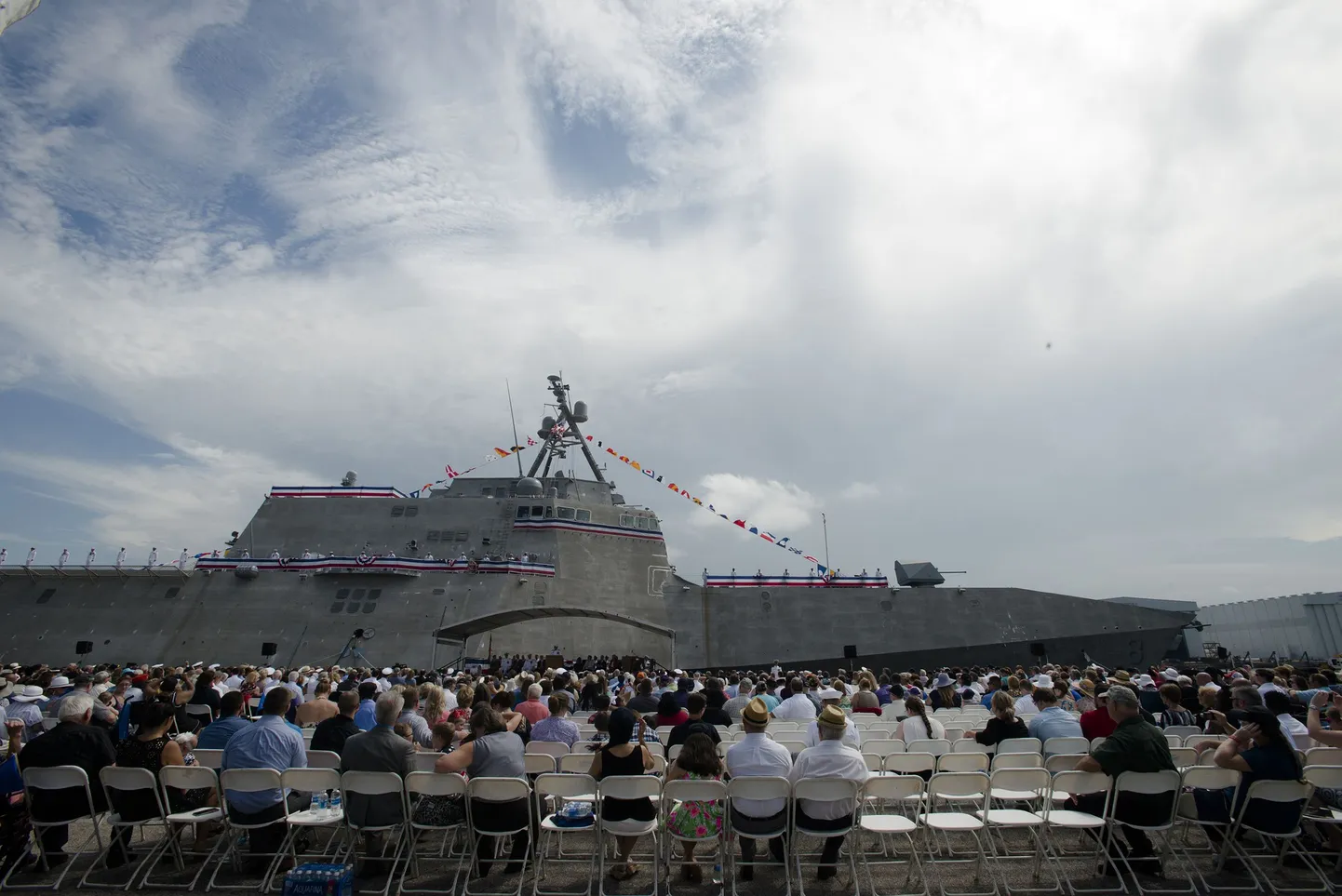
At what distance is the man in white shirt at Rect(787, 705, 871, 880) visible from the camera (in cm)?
541

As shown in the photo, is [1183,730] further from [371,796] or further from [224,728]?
[224,728]

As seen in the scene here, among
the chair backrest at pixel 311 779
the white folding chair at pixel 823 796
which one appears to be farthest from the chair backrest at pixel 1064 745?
the chair backrest at pixel 311 779

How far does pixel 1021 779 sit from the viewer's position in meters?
5.55

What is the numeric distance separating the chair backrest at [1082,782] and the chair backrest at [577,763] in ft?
12.9

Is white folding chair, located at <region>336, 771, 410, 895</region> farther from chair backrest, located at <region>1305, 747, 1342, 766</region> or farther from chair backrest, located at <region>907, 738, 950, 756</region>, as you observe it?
chair backrest, located at <region>1305, 747, 1342, 766</region>

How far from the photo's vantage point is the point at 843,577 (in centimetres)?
2658

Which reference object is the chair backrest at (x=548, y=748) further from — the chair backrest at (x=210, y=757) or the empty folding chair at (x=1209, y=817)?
the empty folding chair at (x=1209, y=817)

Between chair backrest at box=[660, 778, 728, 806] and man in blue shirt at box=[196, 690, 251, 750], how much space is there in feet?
14.2

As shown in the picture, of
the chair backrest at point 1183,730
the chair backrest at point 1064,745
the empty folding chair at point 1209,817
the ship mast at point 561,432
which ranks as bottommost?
the empty folding chair at point 1209,817

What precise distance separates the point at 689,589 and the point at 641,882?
2166 cm

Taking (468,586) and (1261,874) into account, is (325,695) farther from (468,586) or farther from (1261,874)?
(468,586)

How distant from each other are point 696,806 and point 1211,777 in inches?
161

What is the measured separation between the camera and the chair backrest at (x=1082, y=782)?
219 inches

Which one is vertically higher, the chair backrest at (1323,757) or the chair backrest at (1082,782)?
the chair backrest at (1323,757)
